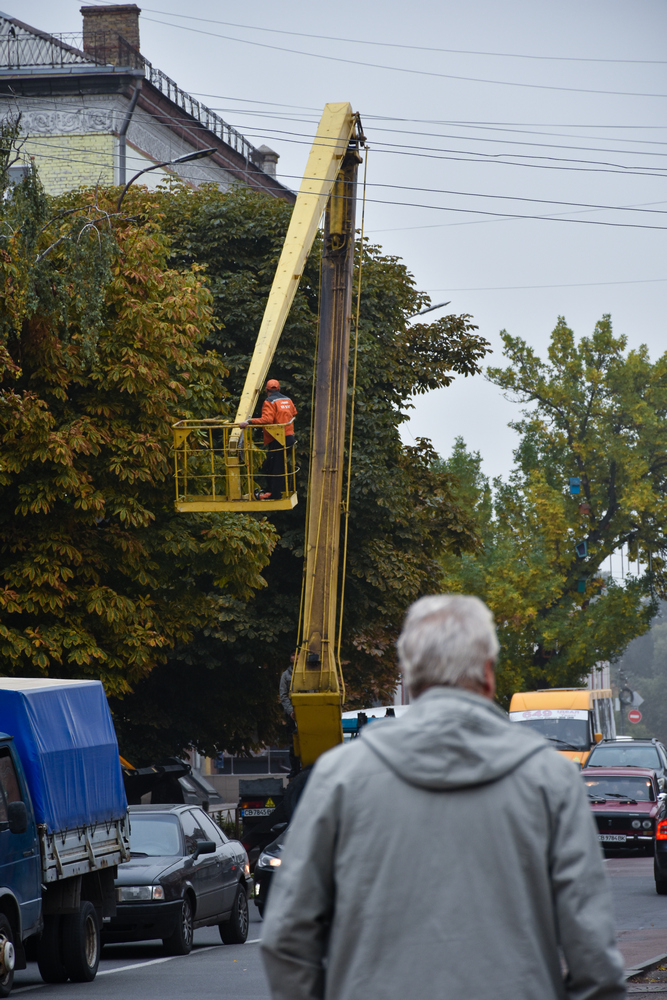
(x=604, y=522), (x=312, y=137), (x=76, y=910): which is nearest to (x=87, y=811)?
(x=76, y=910)

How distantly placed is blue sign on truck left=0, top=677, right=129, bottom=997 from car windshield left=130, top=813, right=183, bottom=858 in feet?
4.44

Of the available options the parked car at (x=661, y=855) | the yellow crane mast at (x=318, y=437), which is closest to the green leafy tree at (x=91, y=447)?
the yellow crane mast at (x=318, y=437)

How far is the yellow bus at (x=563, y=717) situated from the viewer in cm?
3900

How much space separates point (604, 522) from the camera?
55719mm

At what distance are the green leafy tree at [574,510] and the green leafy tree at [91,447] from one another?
106 ft

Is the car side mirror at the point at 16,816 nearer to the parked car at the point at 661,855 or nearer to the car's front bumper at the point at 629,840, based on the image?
the parked car at the point at 661,855

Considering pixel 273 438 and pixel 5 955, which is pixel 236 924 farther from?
pixel 5 955

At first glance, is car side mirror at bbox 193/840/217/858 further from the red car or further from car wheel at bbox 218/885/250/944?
the red car

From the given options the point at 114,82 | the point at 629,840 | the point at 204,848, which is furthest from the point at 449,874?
the point at 114,82

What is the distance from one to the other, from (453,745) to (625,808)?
2556 centimetres

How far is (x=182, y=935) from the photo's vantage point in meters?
15.3

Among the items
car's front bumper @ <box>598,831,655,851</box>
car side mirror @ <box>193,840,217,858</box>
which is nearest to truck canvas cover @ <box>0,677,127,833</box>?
car side mirror @ <box>193,840,217,858</box>

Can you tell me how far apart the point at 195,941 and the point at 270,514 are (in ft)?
43.8

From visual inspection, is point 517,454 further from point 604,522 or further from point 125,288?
point 125,288
